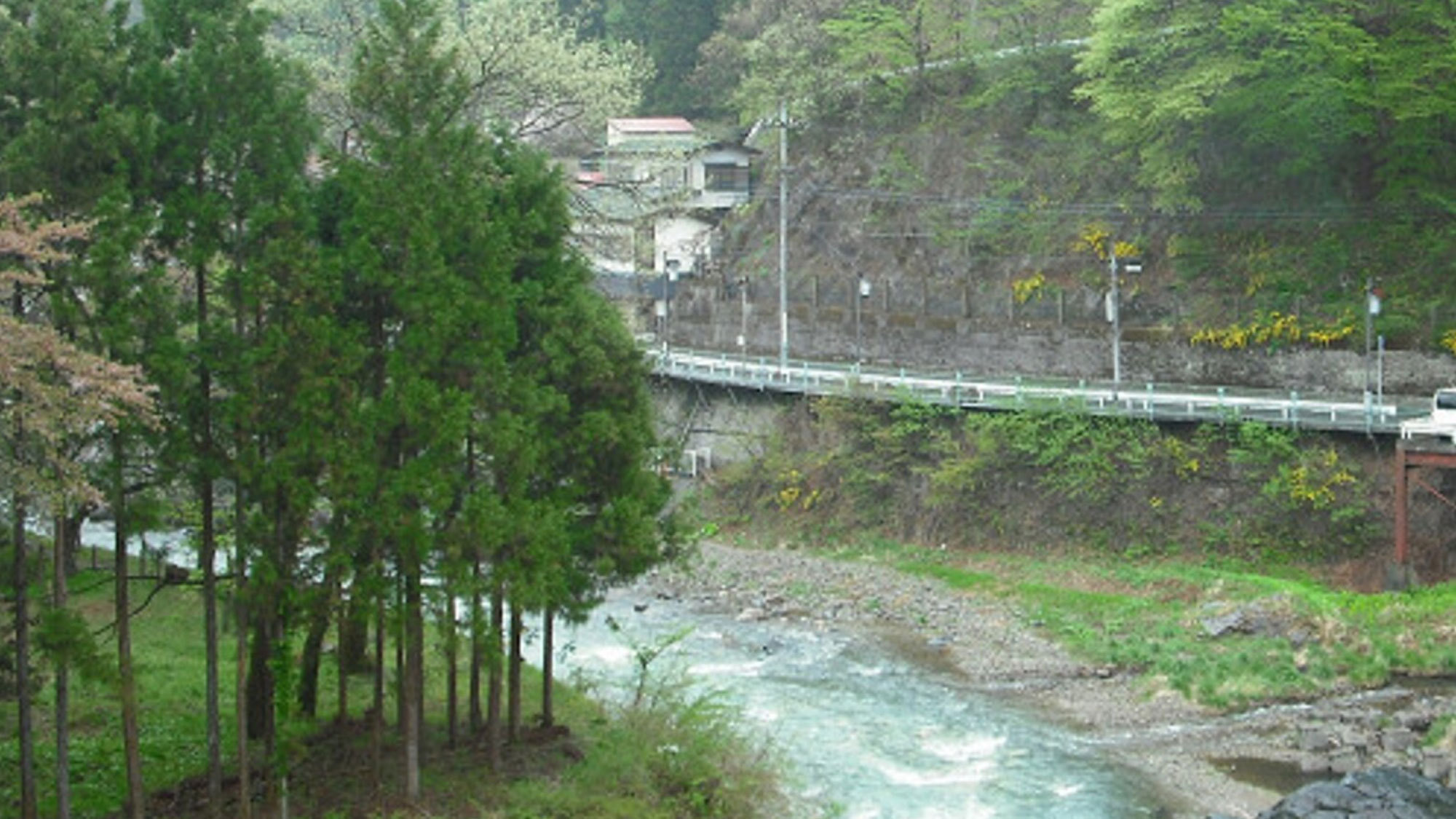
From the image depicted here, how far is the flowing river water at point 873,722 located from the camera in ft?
75.6

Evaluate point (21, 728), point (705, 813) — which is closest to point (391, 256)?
point (21, 728)

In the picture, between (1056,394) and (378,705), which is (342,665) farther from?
(1056,394)

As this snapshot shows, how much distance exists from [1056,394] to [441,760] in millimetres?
24025

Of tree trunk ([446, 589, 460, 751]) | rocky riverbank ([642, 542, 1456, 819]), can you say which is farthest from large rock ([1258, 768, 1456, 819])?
tree trunk ([446, 589, 460, 751])

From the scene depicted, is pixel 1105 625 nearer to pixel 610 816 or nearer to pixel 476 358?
pixel 610 816

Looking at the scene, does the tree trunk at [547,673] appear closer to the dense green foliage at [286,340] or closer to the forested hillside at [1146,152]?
the dense green foliage at [286,340]

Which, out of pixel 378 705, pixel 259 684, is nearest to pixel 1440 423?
pixel 378 705

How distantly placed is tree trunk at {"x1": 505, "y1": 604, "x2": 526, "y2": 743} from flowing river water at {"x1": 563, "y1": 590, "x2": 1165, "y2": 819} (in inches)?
75.2

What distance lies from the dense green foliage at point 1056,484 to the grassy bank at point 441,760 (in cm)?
1693

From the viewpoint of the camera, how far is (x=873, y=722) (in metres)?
27.2

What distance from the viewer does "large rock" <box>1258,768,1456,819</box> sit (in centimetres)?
2084

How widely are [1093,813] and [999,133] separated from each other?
3680 cm

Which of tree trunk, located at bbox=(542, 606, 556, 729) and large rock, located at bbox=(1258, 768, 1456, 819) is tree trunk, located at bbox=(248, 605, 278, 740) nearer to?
tree trunk, located at bbox=(542, 606, 556, 729)

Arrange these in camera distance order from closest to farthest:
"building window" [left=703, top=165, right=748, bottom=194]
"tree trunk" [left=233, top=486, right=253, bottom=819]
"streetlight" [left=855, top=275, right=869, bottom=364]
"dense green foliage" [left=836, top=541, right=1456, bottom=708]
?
"tree trunk" [left=233, top=486, right=253, bottom=819]
"dense green foliage" [left=836, top=541, right=1456, bottom=708]
"streetlight" [left=855, top=275, right=869, bottom=364]
"building window" [left=703, top=165, right=748, bottom=194]
